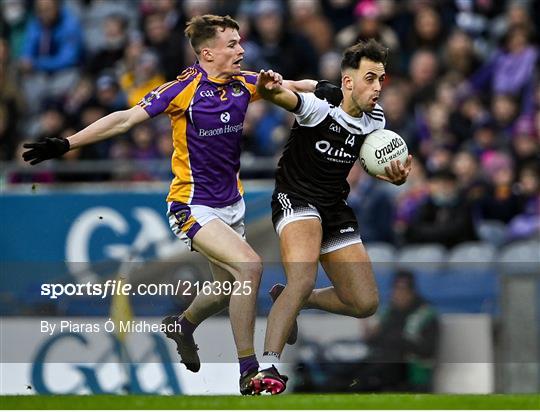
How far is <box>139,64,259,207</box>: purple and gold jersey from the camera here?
36.6 feet

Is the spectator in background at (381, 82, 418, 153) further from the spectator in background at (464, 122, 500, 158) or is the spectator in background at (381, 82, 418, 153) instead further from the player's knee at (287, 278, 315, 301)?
the player's knee at (287, 278, 315, 301)

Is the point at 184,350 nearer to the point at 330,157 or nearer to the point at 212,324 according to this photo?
the point at 212,324

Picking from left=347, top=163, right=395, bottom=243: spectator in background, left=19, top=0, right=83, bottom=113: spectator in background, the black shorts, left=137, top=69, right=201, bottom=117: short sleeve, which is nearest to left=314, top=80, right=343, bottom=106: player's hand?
the black shorts

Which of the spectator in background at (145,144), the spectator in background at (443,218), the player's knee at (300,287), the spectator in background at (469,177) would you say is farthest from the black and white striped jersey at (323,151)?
the spectator in background at (145,144)

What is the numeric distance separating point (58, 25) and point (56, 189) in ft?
12.4

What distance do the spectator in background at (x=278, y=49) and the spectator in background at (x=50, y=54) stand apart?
2.42 metres

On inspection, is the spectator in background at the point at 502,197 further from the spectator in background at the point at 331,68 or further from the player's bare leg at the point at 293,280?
the player's bare leg at the point at 293,280

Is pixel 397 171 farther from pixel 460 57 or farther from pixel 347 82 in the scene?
pixel 460 57

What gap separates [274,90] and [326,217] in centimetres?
129

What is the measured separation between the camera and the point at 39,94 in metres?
18.8

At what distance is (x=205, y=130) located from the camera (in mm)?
11188

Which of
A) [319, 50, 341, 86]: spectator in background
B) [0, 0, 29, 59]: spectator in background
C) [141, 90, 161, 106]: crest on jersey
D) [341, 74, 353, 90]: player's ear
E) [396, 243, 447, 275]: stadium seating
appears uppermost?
[0, 0, 29, 59]: spectator in background

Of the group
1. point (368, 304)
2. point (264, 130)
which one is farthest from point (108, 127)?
point (264, 130)

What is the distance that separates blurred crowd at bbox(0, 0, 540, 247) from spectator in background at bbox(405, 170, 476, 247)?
0.01 m
